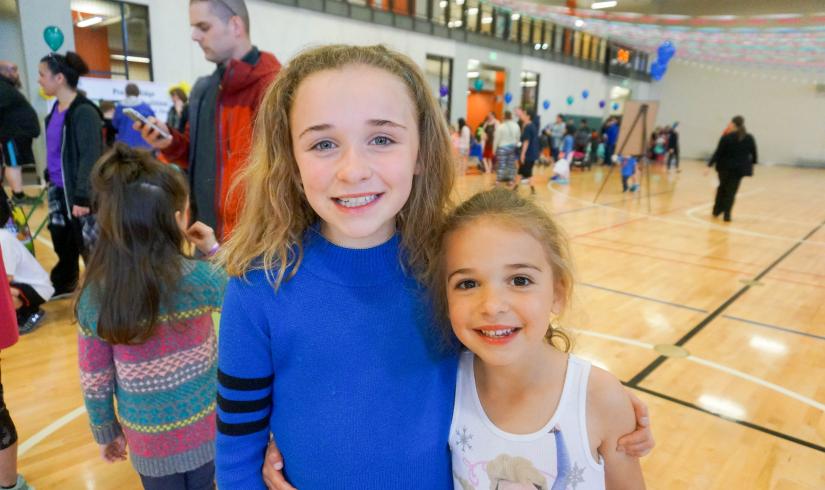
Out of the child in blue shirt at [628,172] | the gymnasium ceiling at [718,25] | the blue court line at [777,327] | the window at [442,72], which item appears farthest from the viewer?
the window at [442,72]

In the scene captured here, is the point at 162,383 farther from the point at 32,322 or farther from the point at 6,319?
the point at 32,322

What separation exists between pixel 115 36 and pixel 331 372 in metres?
11.4

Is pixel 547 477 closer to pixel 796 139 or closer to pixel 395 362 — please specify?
pixel 395 362

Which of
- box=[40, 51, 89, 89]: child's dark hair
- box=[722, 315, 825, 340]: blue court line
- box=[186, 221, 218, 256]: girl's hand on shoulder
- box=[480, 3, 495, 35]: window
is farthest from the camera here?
box=[480, 3, 495, 35]: window

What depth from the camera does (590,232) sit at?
267 inches

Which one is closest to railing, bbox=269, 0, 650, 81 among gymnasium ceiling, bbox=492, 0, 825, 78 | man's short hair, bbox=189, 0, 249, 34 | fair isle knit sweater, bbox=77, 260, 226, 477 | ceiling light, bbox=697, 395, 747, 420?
gymnasium ceiling, bbox=492, 0, 825, 78

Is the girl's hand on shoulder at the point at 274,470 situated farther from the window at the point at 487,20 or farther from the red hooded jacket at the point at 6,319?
the window at the point at 487,20

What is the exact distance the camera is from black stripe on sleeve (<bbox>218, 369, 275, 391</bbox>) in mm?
929

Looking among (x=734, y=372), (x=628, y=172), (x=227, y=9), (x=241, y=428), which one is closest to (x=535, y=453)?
(x=241, y=428)

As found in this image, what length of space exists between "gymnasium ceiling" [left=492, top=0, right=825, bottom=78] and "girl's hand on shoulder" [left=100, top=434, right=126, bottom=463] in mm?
8359

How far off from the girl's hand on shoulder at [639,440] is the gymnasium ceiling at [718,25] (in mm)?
8363

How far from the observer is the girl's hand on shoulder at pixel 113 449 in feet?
4.84

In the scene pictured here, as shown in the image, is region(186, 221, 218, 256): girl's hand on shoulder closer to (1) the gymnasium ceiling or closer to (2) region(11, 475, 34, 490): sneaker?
(2) region(11, 475, 34, 490): sneaker

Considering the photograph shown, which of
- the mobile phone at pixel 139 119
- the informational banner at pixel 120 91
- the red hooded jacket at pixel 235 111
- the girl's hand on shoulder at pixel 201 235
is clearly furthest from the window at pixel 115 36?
the girl's hand on shoulder at pixel 201 235
